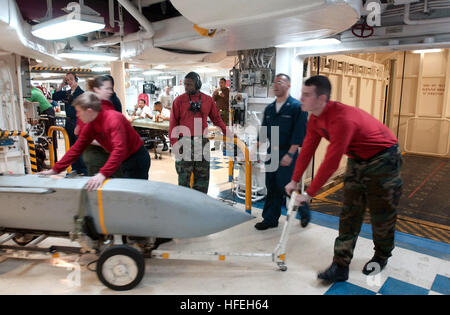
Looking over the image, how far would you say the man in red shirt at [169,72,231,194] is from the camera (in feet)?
12.5

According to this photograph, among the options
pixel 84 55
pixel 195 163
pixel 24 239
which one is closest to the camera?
pixel 24 239

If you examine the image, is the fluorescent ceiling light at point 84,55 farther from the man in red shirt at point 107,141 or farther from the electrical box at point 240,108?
the man in red shirt at point 107,141

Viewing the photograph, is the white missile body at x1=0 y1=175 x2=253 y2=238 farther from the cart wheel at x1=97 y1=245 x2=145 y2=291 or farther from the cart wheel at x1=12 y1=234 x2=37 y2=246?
the cart wheel at x1=12 y1=234 x2=37 y2=246

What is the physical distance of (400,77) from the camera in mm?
8438

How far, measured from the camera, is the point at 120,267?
2.52m

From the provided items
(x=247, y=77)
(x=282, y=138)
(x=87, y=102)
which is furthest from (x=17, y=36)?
(x=282, y=138)

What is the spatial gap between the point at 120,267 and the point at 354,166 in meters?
2.01

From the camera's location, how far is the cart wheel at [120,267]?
2482 mm

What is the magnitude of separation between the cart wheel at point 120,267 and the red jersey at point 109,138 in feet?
2.05

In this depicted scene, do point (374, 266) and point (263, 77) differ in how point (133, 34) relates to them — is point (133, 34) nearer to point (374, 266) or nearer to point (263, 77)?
point (263, 77)

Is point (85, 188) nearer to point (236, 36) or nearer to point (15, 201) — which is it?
point (15, 201)

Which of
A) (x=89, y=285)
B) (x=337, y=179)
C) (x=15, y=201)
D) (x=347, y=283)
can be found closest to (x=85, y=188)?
(x=15, y=201)

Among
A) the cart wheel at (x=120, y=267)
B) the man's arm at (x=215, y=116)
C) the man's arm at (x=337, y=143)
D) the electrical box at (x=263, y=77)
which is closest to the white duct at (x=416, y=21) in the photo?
the electrical box at (x=263, y=77)
